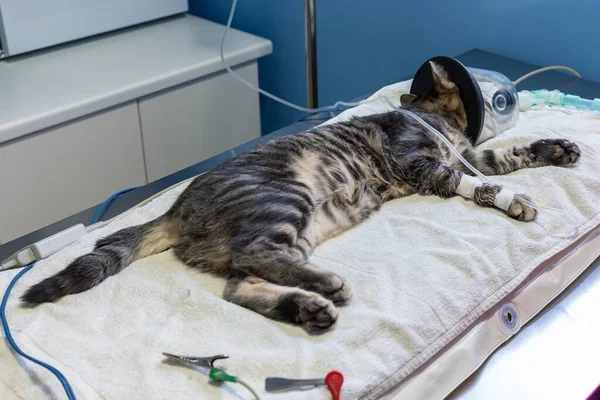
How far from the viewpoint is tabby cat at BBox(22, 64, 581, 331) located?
1.29 metres

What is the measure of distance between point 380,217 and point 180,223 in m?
0.42

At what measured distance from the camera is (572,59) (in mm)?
2018

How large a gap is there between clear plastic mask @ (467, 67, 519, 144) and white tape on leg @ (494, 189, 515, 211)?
0.35 m

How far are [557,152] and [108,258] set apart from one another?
3.30 feet

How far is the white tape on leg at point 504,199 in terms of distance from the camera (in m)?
1.44

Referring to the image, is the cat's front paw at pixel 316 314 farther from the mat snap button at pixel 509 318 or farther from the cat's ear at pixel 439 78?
the cat's ear at pixel 439 78

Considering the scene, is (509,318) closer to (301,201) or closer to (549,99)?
(301,201)

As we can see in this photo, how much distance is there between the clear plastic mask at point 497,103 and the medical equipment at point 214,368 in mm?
981

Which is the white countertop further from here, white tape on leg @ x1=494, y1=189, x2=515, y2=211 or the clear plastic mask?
white tape on leg @ x1=494, y1=189, x2=515, y2=211

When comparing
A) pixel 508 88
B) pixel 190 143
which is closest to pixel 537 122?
pixel 508 88

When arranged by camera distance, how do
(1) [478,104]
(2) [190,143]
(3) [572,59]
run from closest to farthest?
(1) [478,104], (3) [572,59], (2) [190,143]

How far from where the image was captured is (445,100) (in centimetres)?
175

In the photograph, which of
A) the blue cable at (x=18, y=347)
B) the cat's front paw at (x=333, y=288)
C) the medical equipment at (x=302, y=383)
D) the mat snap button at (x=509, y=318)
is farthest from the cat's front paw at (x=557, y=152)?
the blue cable at (x=18, y=347)

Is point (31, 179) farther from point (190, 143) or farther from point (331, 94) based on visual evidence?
point (331, 94)
